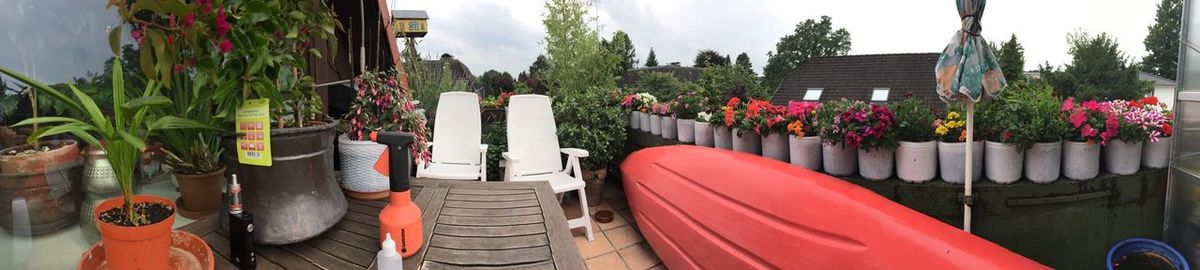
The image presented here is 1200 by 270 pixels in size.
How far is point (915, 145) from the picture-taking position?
192cm

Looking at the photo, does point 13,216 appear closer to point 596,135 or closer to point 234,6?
point 234,6

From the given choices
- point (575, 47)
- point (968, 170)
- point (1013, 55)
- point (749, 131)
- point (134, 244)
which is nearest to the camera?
point (134, 244)

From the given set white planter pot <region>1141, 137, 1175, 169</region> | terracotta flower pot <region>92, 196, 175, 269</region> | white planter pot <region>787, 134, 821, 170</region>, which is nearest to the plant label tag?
terracotta flower pot <region>92, 196, 175, 269</region>

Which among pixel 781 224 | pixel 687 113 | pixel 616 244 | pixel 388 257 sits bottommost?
pixel 616 244

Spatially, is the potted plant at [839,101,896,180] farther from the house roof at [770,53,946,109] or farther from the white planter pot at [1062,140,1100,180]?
the house roof at [770,53,946,109]

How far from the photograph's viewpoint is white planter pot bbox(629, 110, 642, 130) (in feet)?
13.4

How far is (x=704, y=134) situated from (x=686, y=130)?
0.21 meters

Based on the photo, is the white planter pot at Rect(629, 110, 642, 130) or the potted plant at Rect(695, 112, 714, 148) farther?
the white planter pot at Rect(629, 110, 642, 130)

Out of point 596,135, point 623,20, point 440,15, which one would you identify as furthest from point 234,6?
point 623,20

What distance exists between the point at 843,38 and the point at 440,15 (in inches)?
1047

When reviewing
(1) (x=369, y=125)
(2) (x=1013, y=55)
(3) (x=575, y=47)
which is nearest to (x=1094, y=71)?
(2) (x=1013, y=55)

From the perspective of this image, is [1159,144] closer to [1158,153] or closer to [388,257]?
[1158,153]

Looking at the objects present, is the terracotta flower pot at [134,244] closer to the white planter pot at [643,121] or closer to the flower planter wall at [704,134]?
the flower planter wall at [704,134]

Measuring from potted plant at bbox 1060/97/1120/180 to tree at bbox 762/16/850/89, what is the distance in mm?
24599
